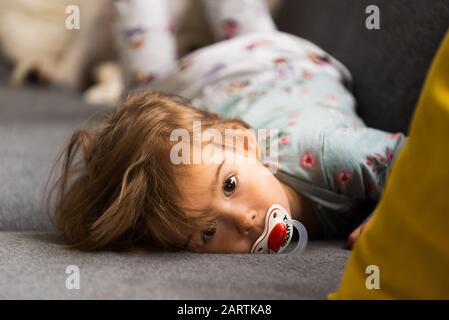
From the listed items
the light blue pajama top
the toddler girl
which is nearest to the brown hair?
the toddler girl

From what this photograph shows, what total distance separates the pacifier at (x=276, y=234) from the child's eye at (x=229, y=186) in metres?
0.05

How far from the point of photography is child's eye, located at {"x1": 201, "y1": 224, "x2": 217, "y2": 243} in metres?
0.85

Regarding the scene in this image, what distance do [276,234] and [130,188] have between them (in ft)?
0.60

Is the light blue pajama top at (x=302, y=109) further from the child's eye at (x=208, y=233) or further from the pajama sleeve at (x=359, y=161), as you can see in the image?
the child's eye at (x=208, y=233)

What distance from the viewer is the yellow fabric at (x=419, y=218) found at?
0.58 meters

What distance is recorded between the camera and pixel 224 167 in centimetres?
87

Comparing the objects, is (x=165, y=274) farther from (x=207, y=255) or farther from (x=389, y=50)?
(x=389, y=50)

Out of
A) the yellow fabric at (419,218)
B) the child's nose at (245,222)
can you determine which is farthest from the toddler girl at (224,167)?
the yellow fabric at (419,218)

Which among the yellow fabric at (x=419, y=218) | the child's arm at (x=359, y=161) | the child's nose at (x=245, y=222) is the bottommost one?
the child's nose at (x=245, y=222)

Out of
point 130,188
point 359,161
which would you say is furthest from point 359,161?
point 130,188

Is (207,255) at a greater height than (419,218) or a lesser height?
lesser
